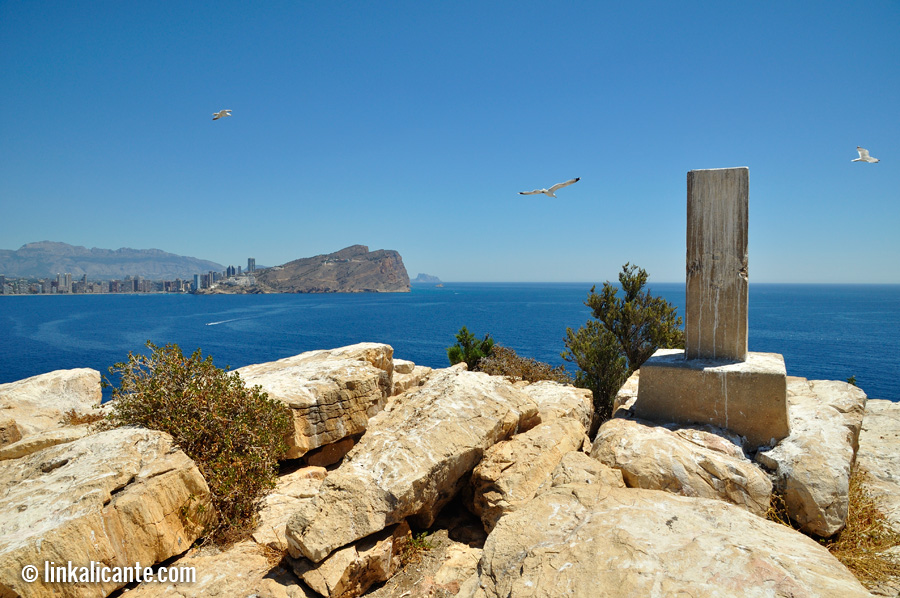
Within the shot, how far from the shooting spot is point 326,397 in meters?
8.12

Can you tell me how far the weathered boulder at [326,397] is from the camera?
25.8 ft

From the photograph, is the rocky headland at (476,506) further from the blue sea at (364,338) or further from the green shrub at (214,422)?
the blue sea at (364,338)

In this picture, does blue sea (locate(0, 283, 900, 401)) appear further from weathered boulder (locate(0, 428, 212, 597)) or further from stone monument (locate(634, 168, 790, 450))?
weathered boulder (locate(0, 428, 212, 597))

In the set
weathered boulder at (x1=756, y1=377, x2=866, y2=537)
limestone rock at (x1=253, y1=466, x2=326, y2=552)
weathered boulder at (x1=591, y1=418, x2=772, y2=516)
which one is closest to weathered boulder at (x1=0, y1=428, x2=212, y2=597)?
limestone rock at (x1=253, y1=466, x2=326, y2=552)

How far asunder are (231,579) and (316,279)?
18439cm

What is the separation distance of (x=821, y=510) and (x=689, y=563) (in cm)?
339

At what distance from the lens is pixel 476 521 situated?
6.55 metres

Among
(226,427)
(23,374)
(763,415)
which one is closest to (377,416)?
(226,427)

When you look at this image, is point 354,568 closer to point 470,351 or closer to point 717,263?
point 717,263

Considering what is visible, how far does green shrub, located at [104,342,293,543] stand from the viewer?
617cm

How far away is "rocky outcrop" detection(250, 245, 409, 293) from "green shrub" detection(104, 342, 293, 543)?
7038 inches

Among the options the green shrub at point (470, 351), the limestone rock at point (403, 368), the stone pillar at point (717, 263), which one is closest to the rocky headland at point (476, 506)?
the stone pillar at point (717, 263)

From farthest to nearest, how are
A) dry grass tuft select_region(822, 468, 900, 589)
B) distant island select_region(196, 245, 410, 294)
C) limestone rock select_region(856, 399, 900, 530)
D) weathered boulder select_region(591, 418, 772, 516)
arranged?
distant island select_region(196, 245, 410, 294), limestone rock select_region(856, 399, 900, 530), weathered boulder select_region(591, 418, 772, 516), dry grass tuft select_region(822, 468, 900, 589)

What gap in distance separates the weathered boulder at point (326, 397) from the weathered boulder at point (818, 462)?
630cm
